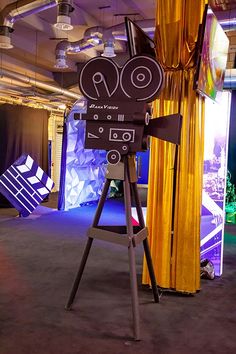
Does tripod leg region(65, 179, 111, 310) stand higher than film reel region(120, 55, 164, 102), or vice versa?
film reel region(120, 55, 164, 102)

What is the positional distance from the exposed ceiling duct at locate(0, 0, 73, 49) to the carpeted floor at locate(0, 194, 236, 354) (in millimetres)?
2778

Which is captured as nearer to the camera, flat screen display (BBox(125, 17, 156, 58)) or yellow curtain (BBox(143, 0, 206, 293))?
flat screen display (BBox(125, 17, 156, 58))

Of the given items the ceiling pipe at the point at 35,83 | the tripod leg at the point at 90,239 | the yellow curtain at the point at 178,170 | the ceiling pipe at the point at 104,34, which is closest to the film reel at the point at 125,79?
the tripod leg at the point at 90,239

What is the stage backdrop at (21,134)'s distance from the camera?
358 inches

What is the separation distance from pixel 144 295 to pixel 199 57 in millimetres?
2158

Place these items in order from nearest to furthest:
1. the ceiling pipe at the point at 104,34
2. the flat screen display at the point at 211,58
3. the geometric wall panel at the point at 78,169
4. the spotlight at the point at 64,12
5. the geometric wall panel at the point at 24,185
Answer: the flat screen display at the point at 211,58 < the spotlight at the point at 64,12 < the ceiling pipe at the point at 104,34 < the geometric wall panel at the point at 24,185 < the geometric wall panel at the point at 78,169

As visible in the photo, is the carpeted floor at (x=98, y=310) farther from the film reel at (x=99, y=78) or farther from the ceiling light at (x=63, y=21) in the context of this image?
the ceiling light at (x=63, y=21)

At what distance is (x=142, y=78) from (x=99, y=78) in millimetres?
327

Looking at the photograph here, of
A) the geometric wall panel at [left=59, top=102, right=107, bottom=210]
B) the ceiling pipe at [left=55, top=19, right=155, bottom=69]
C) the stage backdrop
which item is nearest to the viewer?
the ceiling pipe at [left=55, top=19, right=155, bottom=69]

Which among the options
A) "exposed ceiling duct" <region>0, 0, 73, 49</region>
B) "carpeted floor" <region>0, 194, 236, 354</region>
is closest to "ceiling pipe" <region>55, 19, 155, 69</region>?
"exposed ceiling duct" <region>0, 0, 73, 49</region>

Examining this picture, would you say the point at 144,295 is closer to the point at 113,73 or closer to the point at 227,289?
the point at 227,289

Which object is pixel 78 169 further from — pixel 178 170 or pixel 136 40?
pixel 136 40

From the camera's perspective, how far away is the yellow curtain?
338 cm

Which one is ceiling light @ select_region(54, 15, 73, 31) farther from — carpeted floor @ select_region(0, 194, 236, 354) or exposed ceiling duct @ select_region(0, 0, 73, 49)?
carpeted floor @ select_region(0, 194, 236, 354)
